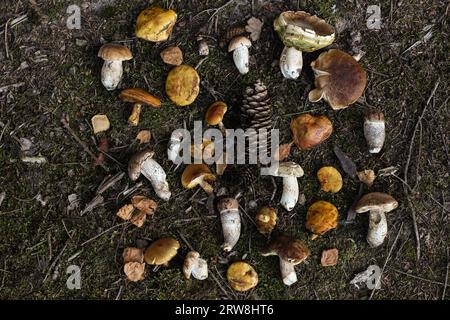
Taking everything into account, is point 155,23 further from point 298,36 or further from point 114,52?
point 298,36

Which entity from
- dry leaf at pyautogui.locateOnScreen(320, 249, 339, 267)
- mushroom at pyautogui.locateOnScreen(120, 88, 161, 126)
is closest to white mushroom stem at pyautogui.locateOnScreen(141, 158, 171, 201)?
mushroom at pyautogui.locateOnScreen(120, 88, 161, 126)

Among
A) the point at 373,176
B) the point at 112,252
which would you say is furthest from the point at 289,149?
the point at 112,252

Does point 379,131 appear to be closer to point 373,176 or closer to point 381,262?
point 373,176

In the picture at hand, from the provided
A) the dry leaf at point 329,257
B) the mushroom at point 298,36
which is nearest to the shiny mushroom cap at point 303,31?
the mushroom at point 298,36

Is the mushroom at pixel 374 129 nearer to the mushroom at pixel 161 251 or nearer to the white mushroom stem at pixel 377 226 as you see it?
the white mushroom stem at pixel 377 226

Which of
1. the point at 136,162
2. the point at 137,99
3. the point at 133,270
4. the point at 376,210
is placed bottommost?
the point at 133,270

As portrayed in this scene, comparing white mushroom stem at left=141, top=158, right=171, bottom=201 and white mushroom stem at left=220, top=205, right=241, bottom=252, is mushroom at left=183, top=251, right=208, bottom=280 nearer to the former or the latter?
white mushroom stem at left=220, top=205, right=241, bottom=252

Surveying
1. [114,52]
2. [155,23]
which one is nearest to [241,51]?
[155,23]
